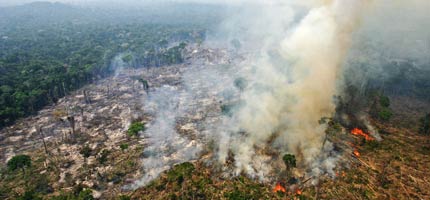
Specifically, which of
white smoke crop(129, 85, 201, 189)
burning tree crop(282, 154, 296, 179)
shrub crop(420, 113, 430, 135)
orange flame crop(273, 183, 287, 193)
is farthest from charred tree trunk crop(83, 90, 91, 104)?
shrub crop(420, 113, 430, 135)

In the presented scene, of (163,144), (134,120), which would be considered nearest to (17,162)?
(163,144)

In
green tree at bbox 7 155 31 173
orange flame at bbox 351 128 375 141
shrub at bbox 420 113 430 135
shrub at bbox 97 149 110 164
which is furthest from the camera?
shrub at bbox 420 113 430 135

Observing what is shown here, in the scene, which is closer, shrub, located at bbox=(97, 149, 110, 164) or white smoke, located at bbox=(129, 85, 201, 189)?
white smoke, located at bbox=(129, 85, 201, 189)

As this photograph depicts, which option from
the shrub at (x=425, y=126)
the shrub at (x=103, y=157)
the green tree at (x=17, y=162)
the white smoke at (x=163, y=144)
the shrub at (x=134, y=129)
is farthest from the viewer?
the shrub at (x=134, y=129)

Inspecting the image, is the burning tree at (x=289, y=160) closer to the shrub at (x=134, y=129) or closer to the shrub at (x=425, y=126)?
the shrub at (x=134, y=129)

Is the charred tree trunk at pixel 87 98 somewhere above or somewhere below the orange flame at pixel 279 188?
below

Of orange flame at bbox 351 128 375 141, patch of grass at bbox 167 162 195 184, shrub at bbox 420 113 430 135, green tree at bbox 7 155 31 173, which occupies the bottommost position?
green tree at bbox 7 155 31 173

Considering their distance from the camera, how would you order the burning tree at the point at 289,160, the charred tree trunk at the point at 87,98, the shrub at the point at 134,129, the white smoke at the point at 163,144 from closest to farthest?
the burning tree at the point at 289,160, the white smoke at the point at 163,144, the shrub at the point at 134,129, the charred tree trunk at the point at 87,98

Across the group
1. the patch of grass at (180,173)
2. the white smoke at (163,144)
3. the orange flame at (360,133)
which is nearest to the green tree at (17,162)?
the white smoke at (163,144)

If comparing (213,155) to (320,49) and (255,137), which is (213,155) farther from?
(320,49)

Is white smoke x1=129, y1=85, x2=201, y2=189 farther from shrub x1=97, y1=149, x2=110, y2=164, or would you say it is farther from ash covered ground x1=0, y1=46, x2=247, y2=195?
shrub x1=97, y1=149, x2=110, y2=164

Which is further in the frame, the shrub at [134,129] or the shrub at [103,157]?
the shrub at [134,129]

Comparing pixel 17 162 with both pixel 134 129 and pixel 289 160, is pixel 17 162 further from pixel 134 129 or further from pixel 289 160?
pixel 289 160

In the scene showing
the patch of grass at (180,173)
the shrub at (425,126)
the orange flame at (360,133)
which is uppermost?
the shrub at (425,126)
